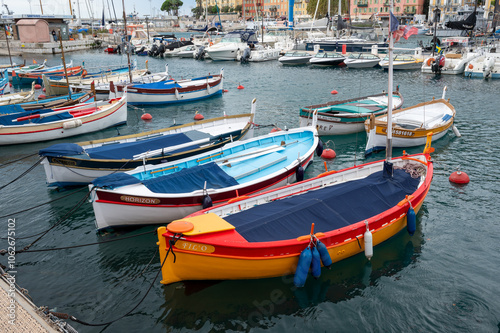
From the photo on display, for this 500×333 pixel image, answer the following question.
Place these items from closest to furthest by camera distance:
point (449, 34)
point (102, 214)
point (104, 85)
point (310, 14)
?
point (102, 214)
point (104, 85)
point (449, 34)
point (310, 14)

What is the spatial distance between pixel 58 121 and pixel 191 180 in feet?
53.4

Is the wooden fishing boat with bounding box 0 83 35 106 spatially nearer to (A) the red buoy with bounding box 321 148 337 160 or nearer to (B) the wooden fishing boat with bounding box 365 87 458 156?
(A) the red buoy with bounding box 321 148 337 160

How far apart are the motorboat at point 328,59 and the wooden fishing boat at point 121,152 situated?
150 ft

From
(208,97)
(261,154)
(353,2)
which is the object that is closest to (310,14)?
(353,2)

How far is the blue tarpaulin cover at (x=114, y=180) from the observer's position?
14873 millimetres

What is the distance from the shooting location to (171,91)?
40.0m

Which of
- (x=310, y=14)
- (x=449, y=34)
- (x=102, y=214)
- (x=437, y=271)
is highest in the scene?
(x=310, y=14)

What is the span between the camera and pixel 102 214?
49.5 feet

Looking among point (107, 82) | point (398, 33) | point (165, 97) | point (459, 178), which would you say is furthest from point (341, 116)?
point (107, 82)

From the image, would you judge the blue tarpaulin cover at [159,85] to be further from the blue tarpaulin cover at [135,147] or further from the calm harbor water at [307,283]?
the blue tarpaulin cover at [135,147]

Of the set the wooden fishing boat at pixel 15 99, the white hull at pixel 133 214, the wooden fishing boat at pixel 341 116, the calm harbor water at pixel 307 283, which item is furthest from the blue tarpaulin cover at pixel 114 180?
the wooden fishing boat at pixel 15 99

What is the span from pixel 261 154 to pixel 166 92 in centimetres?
2299

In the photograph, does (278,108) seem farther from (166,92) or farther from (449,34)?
(449,34)

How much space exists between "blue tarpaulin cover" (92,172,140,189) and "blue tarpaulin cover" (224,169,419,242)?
504 centimetres
